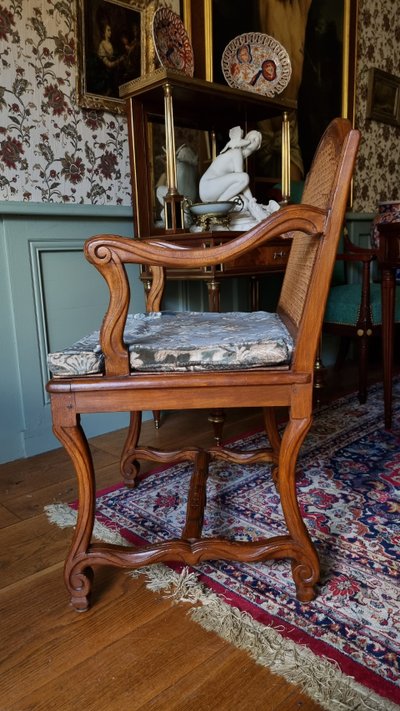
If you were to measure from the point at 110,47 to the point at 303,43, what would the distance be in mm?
1221

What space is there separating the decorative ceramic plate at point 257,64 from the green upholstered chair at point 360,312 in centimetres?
78

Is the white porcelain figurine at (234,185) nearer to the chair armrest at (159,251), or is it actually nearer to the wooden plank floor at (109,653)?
the chair armrest at (159,251)

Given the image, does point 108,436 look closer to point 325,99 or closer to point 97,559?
point 97,559

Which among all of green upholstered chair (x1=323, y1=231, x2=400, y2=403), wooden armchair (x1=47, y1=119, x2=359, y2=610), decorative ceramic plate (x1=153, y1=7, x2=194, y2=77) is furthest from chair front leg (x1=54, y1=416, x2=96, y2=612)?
green upholstered chair (x1=323, y1=231, x2=400, y2=403)

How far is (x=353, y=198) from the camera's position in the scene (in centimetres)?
307

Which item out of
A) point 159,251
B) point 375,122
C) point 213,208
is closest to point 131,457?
point 159,251

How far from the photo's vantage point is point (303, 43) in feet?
8.57

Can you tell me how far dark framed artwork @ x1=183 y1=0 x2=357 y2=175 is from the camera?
2111mm

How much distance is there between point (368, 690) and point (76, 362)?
683 millimetres

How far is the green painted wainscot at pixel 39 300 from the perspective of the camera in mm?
1698

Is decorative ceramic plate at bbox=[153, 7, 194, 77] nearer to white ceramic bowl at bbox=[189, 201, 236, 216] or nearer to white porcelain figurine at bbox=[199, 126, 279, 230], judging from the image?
white porcelain figurine at bbox=[199, 126, 279, 230]

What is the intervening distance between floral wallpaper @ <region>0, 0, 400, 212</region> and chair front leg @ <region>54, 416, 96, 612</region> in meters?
1.04

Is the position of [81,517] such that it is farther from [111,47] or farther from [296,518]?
[111,47]

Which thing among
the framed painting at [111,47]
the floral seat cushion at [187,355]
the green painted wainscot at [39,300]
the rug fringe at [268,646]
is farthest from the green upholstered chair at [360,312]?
the rug fringe at [268,646]
